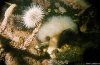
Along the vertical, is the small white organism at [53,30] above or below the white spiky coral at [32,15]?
below

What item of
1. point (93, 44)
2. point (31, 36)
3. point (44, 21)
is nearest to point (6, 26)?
point (31, 36)

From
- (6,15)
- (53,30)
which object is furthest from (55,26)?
(6,15)

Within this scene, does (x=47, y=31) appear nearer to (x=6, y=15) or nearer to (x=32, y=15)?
(x=32, y=15)

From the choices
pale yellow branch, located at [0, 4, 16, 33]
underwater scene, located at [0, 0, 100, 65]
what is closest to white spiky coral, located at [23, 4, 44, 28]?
underwater scene, located at [0, 0, 100, 65]

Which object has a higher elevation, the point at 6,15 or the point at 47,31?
the point at 6,15

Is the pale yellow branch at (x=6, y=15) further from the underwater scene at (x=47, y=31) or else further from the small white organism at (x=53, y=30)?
the small white organism at (x=53, y=30)

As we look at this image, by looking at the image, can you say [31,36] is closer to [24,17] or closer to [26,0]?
[24,17]

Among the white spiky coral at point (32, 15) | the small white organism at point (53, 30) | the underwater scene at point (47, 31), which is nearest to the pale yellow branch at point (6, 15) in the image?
the underwater scene at point (47, 31)
